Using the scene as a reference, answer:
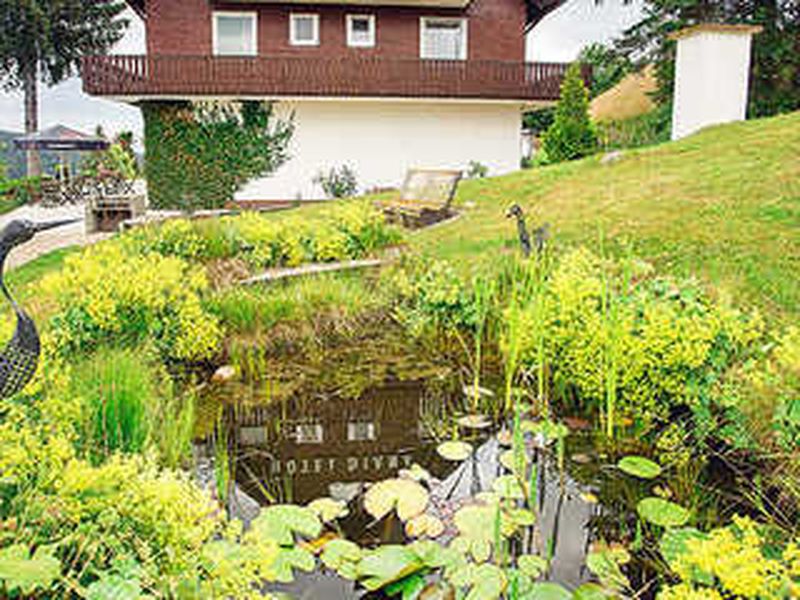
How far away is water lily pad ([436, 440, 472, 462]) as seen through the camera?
391 cm

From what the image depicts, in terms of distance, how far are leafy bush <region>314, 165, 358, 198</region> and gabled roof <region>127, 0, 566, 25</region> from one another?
177 inches

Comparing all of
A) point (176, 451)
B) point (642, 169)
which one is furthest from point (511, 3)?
point (176, 451)

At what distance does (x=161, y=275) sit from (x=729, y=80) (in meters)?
11.5

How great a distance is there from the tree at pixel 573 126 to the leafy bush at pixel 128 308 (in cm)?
1346

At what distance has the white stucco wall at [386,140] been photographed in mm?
19547

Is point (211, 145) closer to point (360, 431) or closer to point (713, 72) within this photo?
point (713, 72)

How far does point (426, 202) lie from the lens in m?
10.8

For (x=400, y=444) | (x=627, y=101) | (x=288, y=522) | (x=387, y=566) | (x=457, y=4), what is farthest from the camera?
(x=627, y=101)

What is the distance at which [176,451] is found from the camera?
11.1 ft

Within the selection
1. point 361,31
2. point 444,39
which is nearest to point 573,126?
point 444,39

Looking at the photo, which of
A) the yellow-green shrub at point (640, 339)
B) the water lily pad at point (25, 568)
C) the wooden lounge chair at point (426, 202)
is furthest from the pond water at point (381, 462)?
the wooden lounge chair at point (426, 202)

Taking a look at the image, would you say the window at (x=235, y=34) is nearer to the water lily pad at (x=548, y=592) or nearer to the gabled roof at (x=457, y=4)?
the gabled roof at (x=457, y=4)

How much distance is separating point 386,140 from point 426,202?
9608mm

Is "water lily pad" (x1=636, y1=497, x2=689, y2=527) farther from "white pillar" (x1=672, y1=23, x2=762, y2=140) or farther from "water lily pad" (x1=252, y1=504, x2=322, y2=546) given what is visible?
"white pillar" (x1=672, y1=23, x2=762, y2=140)
